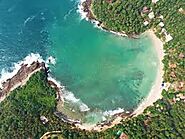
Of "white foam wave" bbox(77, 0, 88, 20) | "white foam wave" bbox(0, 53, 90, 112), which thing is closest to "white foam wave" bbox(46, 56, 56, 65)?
"white foam wave" bbox(0, 53, 90, 112)

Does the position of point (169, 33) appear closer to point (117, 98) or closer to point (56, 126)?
point (117, 98)

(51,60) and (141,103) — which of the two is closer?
(141,103)

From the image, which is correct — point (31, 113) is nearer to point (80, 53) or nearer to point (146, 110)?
point (80, 53)

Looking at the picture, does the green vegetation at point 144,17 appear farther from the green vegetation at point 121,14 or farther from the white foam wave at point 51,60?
→ the white foam wave at point 51,60

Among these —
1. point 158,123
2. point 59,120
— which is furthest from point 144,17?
point 59,120

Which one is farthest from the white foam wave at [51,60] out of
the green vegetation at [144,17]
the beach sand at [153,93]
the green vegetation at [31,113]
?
Answer: the beach sand at [153,93]

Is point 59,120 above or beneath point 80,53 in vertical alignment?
beneath

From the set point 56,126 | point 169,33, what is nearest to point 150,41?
point 169,33
